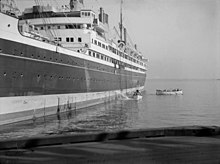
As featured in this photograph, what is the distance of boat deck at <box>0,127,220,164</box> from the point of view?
2.90 m

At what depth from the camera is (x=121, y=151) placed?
3092 mm

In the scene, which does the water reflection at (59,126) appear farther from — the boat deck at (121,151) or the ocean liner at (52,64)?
the boat deck at (121,151)

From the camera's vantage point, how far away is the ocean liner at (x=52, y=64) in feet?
43.3

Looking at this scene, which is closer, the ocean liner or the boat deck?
the boat deck

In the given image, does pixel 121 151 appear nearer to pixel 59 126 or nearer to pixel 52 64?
pixel 59 126

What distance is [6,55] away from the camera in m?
12.8

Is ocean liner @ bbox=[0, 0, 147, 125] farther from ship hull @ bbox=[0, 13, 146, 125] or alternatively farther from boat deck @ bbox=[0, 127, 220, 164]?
boat deck @ bbox=[0, 127, 220, 164]

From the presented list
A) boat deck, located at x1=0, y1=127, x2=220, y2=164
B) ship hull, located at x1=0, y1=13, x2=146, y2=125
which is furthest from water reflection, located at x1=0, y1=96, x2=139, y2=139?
boat deck, located at x1=0, y1=127, x2=220, y2=164

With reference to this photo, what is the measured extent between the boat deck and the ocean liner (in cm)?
1064

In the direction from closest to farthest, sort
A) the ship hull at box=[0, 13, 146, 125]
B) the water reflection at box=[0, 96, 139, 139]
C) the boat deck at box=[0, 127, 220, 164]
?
the boat deck at box=[0, 127, 220, 164] < the water reflection at box=[0, 96, 139, 139] < the ship hull at box=[0, 13, 146, 125]

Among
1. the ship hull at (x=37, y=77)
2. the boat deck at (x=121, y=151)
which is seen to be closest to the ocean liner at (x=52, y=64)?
the ship hull at (x=37, y=77)

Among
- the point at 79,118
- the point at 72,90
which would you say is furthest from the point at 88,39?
the point at 79,118

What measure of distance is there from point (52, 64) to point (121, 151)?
14.4 metres

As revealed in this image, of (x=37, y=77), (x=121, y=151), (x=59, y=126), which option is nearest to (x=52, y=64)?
(x=37, y=77)
